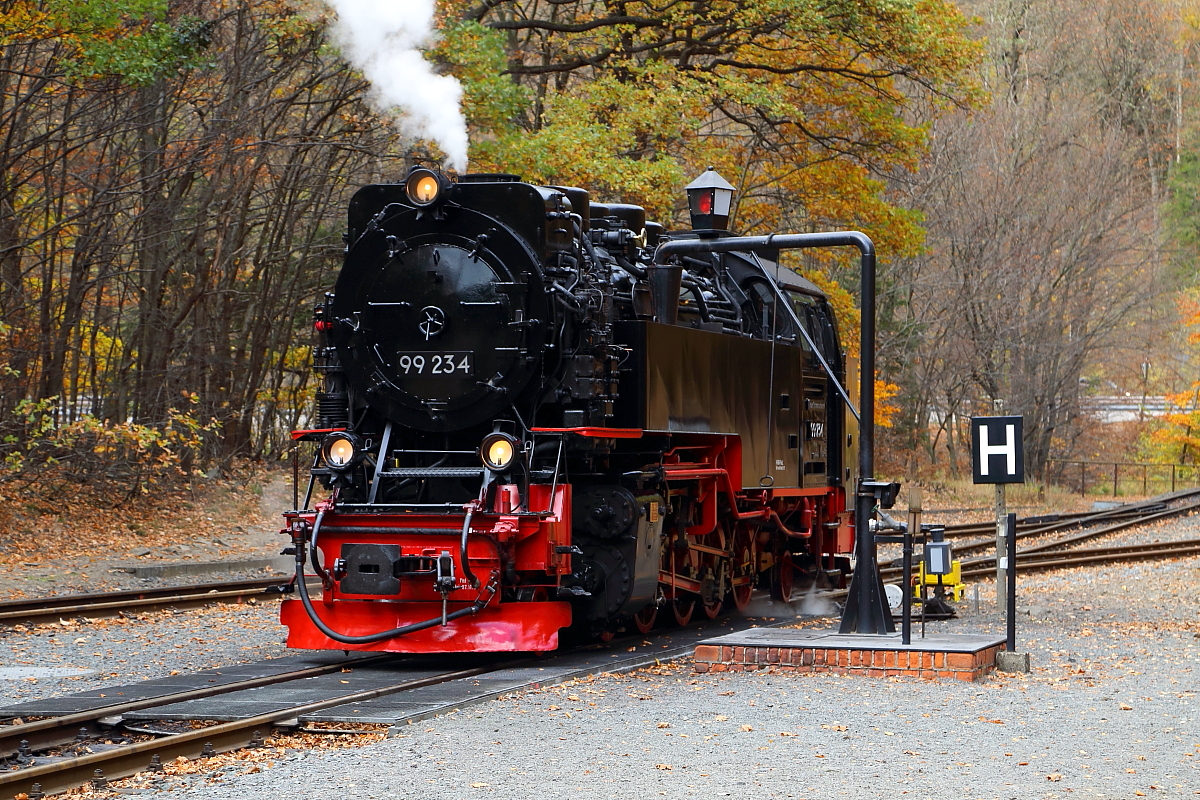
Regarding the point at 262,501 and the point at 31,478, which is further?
the point at 262,501

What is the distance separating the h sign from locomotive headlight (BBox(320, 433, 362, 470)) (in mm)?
4376

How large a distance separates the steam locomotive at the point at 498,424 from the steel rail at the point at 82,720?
2.44 ft

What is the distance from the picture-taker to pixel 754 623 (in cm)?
1259

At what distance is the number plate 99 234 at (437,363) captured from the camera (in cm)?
973

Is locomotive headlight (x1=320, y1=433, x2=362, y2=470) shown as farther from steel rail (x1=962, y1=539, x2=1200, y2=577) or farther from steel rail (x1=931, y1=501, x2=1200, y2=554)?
steel rail (x1=931, y1=501, x2=1200, y2=554)

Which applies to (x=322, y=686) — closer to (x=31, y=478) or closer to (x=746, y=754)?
(x=746, y=754)

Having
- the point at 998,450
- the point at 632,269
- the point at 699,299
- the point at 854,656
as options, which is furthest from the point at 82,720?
the point at 998,450

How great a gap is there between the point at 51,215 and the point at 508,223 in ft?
41.0

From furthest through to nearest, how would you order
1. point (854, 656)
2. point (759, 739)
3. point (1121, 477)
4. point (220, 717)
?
point (1121, 477)
point (854, 656)
point (220, 717)
point (759, 739)

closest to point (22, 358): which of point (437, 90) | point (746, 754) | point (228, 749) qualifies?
point (437, 90)

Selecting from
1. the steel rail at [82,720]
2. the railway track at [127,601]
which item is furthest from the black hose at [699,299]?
the steel rail at [82,720]

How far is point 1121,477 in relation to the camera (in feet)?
131

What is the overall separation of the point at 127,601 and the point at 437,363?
188 inches

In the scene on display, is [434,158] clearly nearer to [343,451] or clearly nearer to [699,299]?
[699,299]
